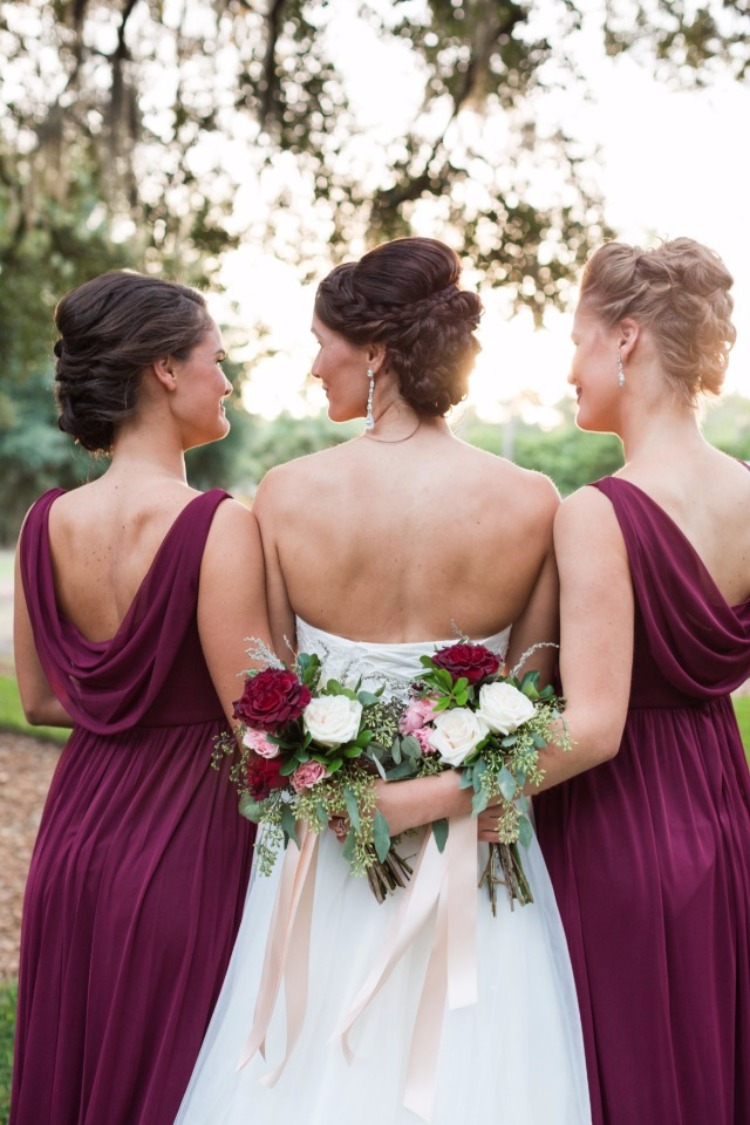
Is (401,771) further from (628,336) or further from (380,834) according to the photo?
(628,336)

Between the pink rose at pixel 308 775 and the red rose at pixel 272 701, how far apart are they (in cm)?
11

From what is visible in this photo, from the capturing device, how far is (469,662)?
8.63 ft

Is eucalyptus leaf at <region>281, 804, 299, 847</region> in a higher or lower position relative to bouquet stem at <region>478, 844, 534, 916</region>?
higher

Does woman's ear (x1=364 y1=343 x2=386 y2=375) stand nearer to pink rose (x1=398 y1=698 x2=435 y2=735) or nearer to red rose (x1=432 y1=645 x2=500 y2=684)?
red rose (x1=432 y1=645 x2=500 y2=684)

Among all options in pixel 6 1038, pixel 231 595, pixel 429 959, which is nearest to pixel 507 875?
pixel 429 959

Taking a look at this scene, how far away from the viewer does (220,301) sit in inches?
388

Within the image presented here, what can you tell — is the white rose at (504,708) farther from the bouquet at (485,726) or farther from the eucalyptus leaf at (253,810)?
the eucalyptus leaf at (253,810)

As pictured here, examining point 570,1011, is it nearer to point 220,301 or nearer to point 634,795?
point 634,795

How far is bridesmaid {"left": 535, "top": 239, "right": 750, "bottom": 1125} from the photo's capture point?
272cm

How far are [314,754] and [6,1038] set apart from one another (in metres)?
3.40

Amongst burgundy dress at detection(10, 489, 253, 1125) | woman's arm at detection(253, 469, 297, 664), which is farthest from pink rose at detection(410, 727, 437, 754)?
burgundy dress at detection(10, 489, 253, 1125)

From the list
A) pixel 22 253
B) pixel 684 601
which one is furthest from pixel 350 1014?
pixel 22 253

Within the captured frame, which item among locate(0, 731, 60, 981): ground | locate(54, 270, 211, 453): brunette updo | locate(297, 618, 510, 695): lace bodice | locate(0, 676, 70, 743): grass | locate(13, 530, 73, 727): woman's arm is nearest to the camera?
locate(297, 618, 510, 695): lace bodice

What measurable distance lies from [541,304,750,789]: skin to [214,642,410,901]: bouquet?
43cm
